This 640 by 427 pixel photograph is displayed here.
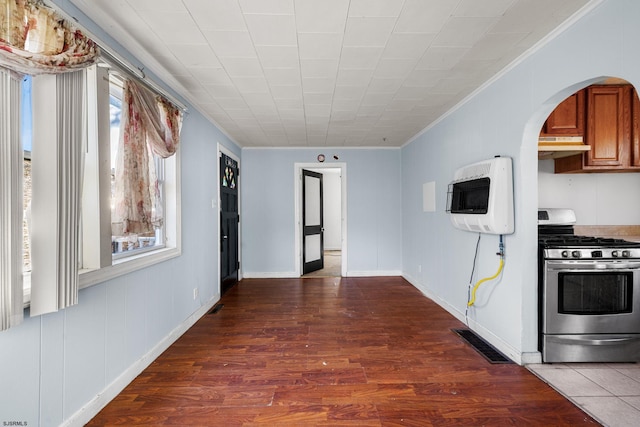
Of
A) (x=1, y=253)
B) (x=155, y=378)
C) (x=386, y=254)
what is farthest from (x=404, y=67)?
(x=386, y=254)

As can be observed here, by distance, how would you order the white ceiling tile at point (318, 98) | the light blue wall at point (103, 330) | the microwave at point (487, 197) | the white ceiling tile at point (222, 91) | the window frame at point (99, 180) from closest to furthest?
the light blue wall at point (103, 330)
the window frame at point (99, 180)
the microwave at point (487, 197)
the white ceiling tile at point (222, 91)
the white ceiling tile at point (318, 98)

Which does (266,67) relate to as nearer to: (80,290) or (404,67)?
(404,67)

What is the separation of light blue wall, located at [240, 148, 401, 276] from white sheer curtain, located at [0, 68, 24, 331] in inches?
Answer: 159

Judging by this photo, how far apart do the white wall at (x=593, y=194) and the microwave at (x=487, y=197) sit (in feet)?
3.56

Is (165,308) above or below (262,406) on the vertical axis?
above

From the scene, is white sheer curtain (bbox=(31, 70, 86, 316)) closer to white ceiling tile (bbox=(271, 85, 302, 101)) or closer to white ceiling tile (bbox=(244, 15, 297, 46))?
white ceiling tile (bbox=(244, 15, 297, 46))

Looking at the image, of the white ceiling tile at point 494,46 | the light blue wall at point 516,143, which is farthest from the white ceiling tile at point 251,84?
the light blue wall at point 516,143

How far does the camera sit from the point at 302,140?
4.81 metres

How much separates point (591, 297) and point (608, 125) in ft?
5.44

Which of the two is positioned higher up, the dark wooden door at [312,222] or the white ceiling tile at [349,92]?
the white ceiling tile at [349,92]

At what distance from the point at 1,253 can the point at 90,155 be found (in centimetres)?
77

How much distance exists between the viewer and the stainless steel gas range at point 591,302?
7.20ft

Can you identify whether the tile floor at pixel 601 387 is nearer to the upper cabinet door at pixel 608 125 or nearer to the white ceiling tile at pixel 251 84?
the upper cabinet door at pixel 608 125

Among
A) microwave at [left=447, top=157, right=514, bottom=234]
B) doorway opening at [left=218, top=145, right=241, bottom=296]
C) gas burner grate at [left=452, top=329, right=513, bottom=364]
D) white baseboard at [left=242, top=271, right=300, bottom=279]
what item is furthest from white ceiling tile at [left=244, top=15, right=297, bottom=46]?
white baseboard at [left=242, top=271, right=300, bottom=279]
